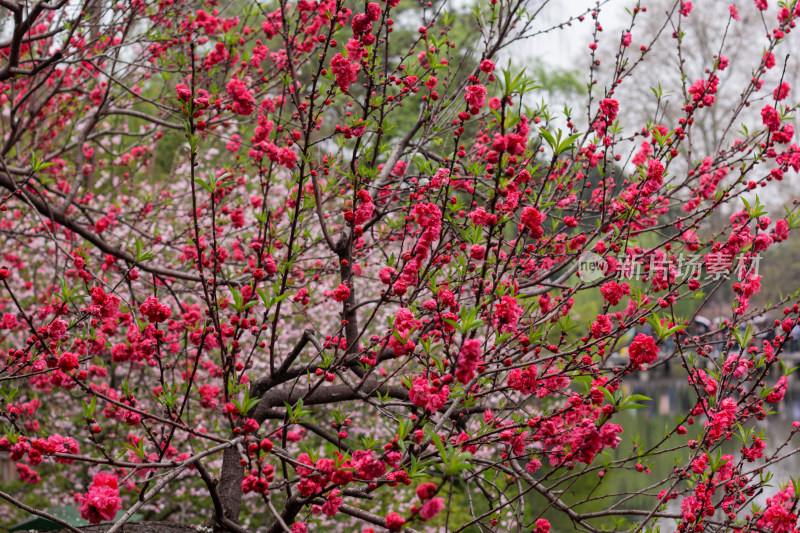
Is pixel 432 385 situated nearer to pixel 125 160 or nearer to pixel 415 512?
pixel 415 512

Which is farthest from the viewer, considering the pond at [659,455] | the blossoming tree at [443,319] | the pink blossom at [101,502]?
the pond at [659,455]

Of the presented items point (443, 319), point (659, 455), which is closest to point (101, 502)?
point (443, 319)

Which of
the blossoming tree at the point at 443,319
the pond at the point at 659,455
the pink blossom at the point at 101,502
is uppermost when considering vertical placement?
the pond at the point at 659,455

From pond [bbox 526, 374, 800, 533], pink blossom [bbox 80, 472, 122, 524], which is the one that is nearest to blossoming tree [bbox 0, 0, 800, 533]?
pink blossom [bbox 80, 472, 122, 524]

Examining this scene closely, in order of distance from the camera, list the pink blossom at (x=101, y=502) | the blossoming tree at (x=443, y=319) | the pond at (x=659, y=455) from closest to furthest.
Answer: the pink blossom at (x=101, y=502) < the blossoming tree at (x=443, y=319) < the pond at (x=659, y=455)

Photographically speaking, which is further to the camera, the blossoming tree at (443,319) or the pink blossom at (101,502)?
the blossoming tree at (443,319)

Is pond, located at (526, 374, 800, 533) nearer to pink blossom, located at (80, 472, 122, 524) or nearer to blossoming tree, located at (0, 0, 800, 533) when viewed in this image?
blossoming tree, located at (0, 0, 800, 533)

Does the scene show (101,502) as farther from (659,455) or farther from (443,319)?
(659,455)

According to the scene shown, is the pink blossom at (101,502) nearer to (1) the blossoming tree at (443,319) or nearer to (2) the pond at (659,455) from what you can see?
(1) the blossoming tree at (443,319)

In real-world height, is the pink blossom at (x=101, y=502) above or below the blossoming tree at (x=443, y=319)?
below

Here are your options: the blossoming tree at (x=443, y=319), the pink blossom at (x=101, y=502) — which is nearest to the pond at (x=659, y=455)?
the blossoming tree at (x=443, y=319)

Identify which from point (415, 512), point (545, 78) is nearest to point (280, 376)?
point (415, 512)

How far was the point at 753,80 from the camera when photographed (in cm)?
338

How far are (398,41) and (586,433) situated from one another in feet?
43.9
